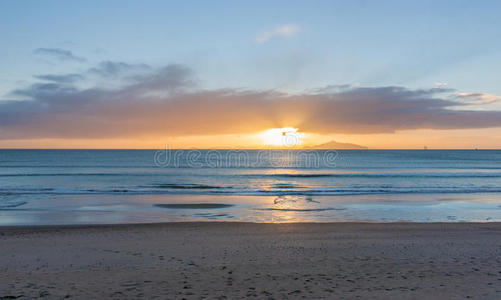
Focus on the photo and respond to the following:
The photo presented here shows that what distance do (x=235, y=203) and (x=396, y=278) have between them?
17127 millimetres

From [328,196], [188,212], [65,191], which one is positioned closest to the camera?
[188,212]

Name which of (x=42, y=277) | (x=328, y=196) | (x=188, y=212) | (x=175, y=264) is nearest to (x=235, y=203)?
(x=188, y=212)

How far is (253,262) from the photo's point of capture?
9.94 meters

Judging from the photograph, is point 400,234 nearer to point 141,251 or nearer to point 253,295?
point 253,295

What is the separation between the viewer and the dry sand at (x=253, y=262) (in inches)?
301

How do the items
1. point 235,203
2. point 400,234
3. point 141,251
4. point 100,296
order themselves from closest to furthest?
point 100,296 < point 141,251 < point 400,234 < point 235,203

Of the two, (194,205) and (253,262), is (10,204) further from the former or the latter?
(253,262)

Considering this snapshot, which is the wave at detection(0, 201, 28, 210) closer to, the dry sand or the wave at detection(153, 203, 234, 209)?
the dry sand

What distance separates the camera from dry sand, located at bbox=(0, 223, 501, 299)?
764cm

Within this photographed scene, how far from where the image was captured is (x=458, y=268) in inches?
370

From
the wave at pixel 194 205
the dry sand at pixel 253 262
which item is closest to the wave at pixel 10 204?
the dry sand at pixel 253 262

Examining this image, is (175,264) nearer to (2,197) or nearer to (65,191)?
(2,197)

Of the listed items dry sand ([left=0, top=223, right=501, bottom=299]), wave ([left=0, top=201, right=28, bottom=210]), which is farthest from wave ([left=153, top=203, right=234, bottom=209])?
wave ([left=0, top=201, right=28, bottom=210])

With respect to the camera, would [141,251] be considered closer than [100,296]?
No
